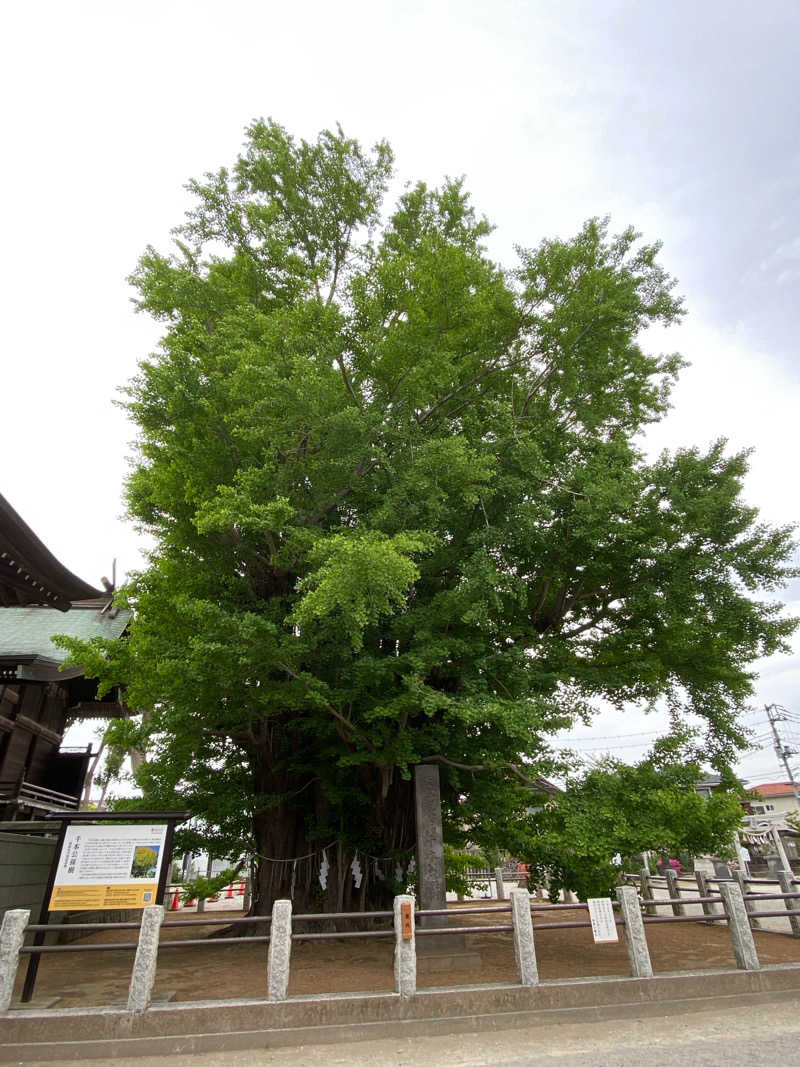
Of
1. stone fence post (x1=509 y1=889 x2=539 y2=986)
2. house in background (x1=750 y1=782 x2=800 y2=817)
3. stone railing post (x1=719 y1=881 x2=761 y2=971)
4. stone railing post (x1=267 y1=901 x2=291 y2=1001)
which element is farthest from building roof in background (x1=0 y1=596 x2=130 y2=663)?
house in background (x1=750 y1=782 x2=800 y2=817)

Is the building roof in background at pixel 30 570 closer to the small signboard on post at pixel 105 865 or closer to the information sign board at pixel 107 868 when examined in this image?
the small signboard on post at pixel 105 865

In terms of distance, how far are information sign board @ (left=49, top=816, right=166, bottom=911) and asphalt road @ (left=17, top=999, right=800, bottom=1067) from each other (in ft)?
4.78

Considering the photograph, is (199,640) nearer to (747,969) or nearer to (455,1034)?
(455,1034)

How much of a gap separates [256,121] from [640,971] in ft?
58.0

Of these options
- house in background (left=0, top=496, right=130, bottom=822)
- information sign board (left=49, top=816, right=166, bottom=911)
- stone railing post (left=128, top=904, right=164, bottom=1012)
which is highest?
house in background (left=0, top=496, right=130, bottom=822)

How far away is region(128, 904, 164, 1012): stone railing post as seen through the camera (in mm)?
5977

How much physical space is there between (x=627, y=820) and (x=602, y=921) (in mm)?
1458

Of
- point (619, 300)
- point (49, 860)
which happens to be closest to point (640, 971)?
point (619, 300)

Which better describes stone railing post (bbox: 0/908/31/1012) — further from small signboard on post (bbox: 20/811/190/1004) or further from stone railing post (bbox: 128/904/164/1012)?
stone railing post (bbox: 128/904/164/1012)

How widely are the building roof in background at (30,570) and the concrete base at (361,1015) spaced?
5.89 metres

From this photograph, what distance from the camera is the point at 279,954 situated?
6.35 metres

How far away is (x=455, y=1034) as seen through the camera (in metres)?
6.19

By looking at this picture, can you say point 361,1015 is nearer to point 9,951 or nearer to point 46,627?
point 9,951

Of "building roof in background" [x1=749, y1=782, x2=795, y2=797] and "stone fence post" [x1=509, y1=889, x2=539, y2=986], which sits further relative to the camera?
"building roof in background" [x1=749, y1=782, x2=795, y2=797]
